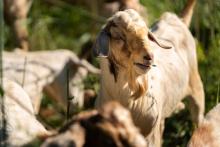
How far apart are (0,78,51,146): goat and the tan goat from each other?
85 centimetres

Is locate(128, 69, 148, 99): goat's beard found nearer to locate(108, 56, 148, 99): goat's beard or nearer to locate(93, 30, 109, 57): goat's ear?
locate(108, 56, 148, 99): goat's beard

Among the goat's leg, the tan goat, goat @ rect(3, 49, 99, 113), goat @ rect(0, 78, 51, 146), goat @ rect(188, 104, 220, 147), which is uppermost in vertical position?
goat @ rect(0, 78, 51, 146)

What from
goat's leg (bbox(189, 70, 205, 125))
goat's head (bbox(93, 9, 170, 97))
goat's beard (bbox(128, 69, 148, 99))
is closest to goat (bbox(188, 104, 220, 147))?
goat's head (bbox(93, 9, 170, 97))

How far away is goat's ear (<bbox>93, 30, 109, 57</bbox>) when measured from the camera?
6551 mm

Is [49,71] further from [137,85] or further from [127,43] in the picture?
[127,43]

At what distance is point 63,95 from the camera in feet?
34.6

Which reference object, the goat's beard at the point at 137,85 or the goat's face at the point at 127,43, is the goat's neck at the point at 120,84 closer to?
the goat's beard at the point at 137,85

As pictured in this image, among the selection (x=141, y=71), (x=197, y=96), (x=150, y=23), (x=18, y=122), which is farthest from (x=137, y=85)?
(x=150, y=23)

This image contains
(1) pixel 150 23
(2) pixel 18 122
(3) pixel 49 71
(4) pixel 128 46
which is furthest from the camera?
(3) pixel 49 71

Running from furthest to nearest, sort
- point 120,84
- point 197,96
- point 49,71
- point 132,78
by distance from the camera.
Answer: point 49,71 < point 197,96 < point 120,84 < point 132,78

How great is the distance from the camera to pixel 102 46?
21.7ft

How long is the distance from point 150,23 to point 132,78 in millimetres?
3565

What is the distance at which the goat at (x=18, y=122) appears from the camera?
5031mm

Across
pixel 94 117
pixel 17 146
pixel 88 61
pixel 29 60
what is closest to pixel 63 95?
pixel 29 60
